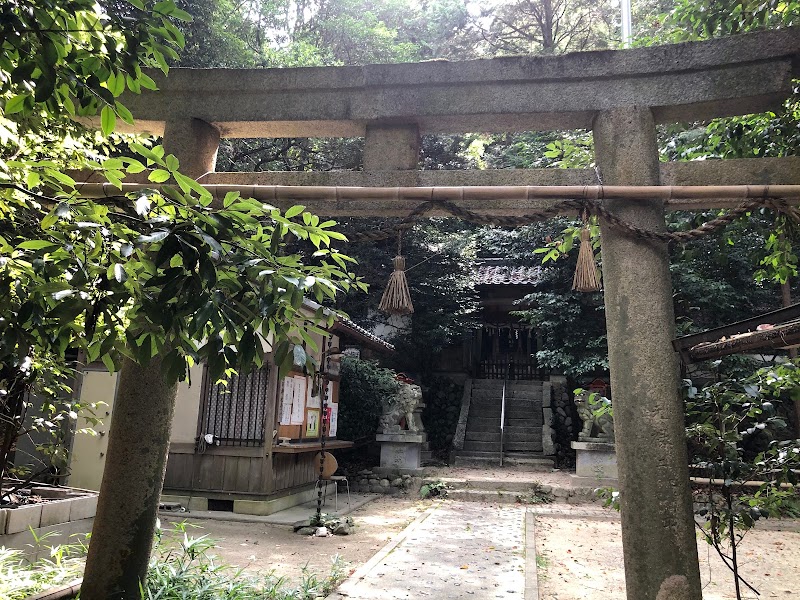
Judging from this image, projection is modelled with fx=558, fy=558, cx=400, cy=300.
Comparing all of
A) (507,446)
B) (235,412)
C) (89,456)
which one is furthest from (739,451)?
(507,446)

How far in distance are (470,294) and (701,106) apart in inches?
537

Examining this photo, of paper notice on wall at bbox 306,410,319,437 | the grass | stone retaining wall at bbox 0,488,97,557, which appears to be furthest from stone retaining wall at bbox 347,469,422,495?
stone retaining wall at bbox 0,488,97,557

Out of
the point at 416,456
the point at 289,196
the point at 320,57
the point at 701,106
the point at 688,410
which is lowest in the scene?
the point at 416,456

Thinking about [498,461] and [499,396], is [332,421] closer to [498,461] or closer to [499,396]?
[498,461]

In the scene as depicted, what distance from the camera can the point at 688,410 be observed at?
4.20 meters

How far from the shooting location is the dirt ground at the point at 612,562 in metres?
5.89

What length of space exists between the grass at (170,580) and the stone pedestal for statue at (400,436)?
7.61 metres

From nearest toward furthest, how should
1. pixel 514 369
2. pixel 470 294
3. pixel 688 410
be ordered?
pixel 688 410
pixel 470 294
pixel 514 369

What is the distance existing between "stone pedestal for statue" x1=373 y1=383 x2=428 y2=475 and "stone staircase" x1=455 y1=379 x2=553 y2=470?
2.19 meters

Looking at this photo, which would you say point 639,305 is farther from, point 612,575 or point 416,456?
point 416,456

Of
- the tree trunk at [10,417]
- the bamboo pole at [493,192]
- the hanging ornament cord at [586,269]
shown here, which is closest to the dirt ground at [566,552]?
the tree trunk at [10,417]

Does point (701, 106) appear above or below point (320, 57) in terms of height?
below

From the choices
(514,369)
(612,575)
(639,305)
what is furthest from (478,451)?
(639,305)

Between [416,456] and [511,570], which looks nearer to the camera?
[511,570]
